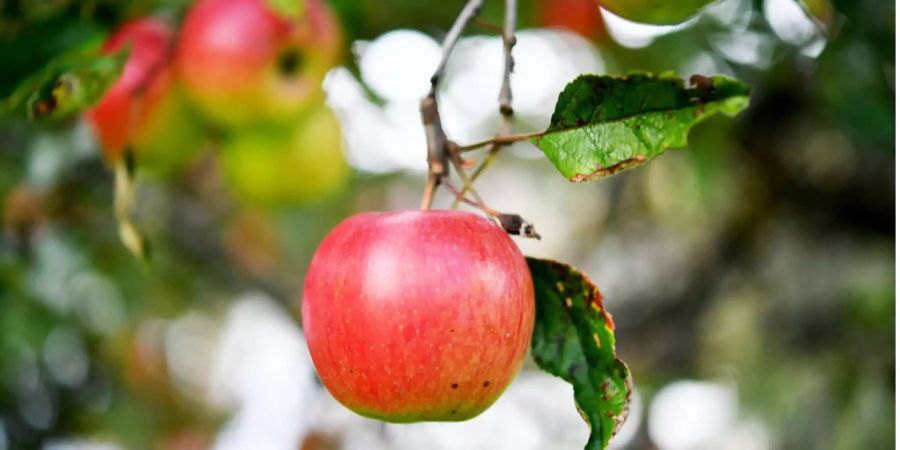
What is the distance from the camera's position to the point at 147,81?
118cm

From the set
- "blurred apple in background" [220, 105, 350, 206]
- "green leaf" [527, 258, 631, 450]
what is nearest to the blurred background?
"blurred apple in background" [220, 105, 350, 206]

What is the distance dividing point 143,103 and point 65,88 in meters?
0.24

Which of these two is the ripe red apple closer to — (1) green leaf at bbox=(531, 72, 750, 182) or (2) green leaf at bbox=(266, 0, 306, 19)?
(2) green leaf at bbox=(266, 0, 306, 19)

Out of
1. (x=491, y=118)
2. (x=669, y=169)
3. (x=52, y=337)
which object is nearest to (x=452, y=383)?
(x=52, y=337)

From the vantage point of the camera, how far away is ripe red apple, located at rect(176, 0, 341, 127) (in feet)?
3.67

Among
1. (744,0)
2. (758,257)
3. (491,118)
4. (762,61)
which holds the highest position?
(744,0)

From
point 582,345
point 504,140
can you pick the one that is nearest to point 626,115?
point 504,140

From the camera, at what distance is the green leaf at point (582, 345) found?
750 millimetres

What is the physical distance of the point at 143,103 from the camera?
1.17 meters

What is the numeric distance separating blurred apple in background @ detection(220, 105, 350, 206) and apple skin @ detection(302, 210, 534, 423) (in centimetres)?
57

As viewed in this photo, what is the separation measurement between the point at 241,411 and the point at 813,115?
5.66 ft

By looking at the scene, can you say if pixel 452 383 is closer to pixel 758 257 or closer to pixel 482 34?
pixel 482 34

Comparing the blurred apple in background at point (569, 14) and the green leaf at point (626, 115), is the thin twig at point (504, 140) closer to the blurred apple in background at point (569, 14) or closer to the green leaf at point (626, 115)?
the green leaf at point (626, 115)

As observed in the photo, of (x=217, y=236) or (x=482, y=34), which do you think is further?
(x=217, y=236)
